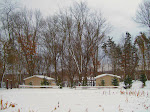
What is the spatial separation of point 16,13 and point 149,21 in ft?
90.1

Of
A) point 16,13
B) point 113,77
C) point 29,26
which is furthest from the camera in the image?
point 29,26

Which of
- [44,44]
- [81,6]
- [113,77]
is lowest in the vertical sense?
[113,77]

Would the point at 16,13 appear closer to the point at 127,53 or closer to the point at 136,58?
the point at 127,53

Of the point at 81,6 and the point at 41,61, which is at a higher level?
the point at 81,6

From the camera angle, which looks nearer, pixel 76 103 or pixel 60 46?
pixel 76 103

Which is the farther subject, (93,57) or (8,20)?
(93,57)

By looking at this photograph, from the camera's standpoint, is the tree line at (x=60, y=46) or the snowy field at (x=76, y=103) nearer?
the snowy field at (x=76, y=103)

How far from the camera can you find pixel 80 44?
28.6 meters

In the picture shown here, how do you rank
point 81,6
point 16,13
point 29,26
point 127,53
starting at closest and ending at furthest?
point 81,6, point 16,13, point 29,26, point 127,53

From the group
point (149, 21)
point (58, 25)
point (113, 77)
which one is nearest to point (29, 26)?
point (58, 25)

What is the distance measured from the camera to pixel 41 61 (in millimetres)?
41656

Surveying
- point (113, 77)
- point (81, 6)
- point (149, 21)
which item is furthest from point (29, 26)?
point (149, 21)

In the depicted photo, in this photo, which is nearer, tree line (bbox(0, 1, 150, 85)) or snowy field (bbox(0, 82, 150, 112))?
snowy field (bbox(0, 82, 150, 112))

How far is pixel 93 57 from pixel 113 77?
7623mm
